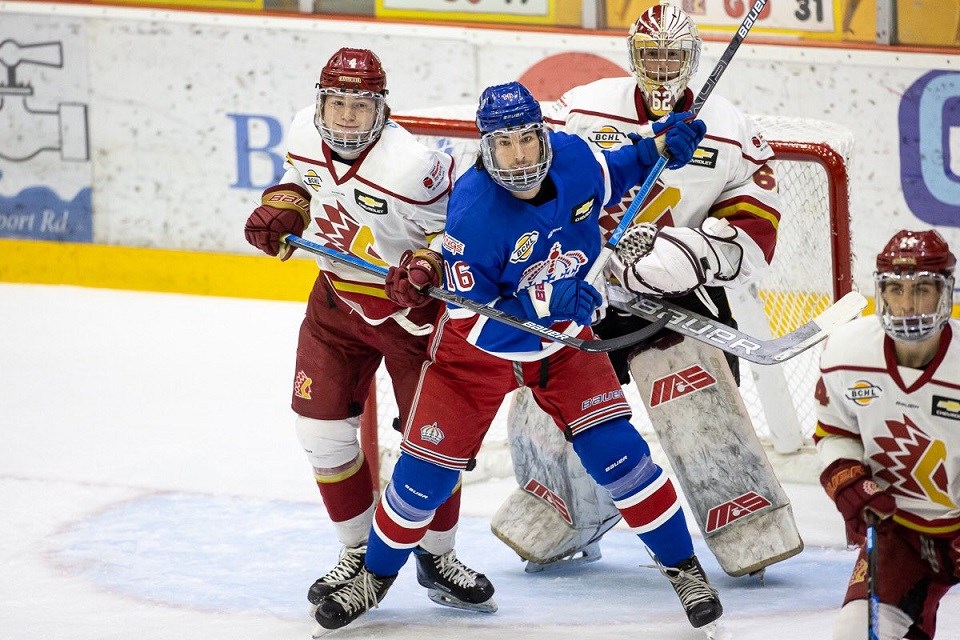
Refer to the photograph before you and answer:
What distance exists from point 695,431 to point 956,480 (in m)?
0.89

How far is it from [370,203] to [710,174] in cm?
73

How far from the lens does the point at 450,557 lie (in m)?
3.29

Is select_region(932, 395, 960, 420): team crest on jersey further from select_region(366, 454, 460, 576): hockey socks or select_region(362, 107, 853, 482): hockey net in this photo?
select_region(362, 107, 853, 482): hockey net

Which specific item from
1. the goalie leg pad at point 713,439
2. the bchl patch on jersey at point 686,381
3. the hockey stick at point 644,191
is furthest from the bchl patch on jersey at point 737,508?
the hockey stick at point 644,191

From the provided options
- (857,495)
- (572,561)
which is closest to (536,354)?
(857,495)

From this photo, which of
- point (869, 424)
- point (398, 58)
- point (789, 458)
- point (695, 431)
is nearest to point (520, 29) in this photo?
point (398, 58)

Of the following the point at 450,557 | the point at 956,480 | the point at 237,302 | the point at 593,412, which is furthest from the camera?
the point at 237,302

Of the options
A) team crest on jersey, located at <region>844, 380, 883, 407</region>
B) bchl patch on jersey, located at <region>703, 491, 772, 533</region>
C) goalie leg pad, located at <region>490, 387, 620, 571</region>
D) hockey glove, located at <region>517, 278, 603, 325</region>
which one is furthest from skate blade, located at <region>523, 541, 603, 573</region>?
team crest on jersey, located at <region>844, 380, 883, 407</region>

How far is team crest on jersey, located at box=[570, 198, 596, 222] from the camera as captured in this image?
9.52 feet

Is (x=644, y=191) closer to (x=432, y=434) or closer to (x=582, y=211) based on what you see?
(x=582, y=211)

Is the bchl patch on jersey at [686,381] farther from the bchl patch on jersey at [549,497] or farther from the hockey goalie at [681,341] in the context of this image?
the bchl patch on jersey at [549,497]

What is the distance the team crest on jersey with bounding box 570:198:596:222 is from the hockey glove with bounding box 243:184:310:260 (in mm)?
636

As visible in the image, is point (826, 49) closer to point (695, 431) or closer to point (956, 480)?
point (695, 431)

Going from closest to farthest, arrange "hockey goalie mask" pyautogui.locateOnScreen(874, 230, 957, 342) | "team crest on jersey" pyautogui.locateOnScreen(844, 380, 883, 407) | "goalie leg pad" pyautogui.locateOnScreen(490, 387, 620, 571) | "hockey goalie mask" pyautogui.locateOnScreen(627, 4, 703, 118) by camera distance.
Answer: "hockey goalie mask" pyautogui.locateOnScreen(874, 230, 957, 342)
"team crest on jersey" pyautogui.locateOnScreen(844, 380, 883, 407)
"hockey goalie mask" pyautogui.locateOnScreen(627, 4, 703, 118)
"goalie leg pad" pyautogui.locateOnScreen(490, 387, 620, 571)
